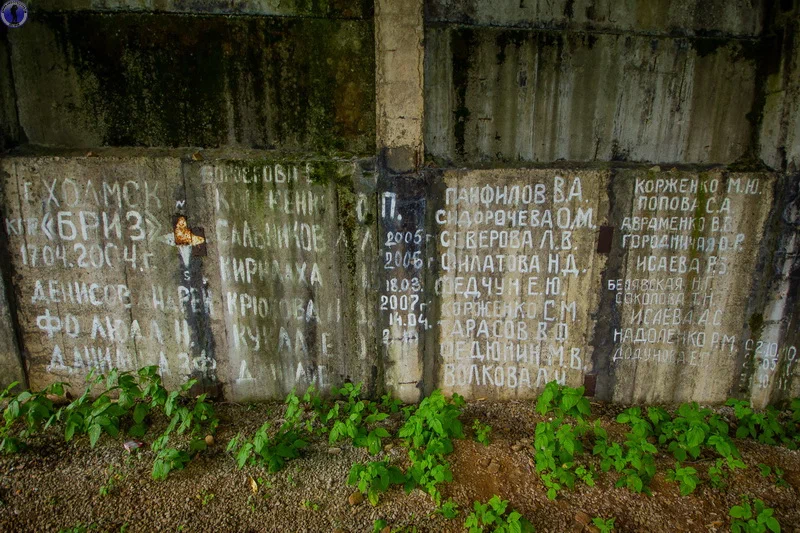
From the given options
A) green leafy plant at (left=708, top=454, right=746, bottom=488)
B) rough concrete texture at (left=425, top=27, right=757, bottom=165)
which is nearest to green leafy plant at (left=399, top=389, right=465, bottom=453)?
Result: green leafy plant at (left=708, top=454, right=746, bottom=488)

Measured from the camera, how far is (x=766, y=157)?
11.8ft

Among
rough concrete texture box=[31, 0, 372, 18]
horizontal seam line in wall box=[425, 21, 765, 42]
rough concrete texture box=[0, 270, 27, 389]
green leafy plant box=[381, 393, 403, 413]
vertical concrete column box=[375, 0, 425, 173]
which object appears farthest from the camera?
green leafy plant box=[381, 393, 403, 413]

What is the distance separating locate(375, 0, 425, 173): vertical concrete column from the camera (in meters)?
3.25

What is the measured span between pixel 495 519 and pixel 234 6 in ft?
13.1

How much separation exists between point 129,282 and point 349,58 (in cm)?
249

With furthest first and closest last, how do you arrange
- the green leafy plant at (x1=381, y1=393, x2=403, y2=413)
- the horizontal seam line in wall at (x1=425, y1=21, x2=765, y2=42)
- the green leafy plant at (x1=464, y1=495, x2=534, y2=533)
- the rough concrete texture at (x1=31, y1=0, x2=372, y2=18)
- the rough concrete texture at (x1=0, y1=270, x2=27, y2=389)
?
the green leafy plant at (x1=381, y1=393, x2=403, y2=413), the rough concrete texture at (x1=0, y1=270, x2=27, y2=389), the horizontal seam line in wall at (x1=425, y1=21, x2=765, y2=42), the rough concrete texture at (x1=31, y1=0, x2=372, y2=18), the green leafy plant at (x1=464, y1=495, x2=534, y2=533)

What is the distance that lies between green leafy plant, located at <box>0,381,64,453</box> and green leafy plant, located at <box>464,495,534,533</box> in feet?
9.66

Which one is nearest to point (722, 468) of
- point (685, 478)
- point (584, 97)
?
point (685, 478)

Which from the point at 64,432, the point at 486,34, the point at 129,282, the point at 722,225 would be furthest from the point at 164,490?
the point at 722,225

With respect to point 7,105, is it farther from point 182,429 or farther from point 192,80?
point 182,429

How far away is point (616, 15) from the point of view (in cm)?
349

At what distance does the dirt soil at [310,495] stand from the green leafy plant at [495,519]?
99 millimetres

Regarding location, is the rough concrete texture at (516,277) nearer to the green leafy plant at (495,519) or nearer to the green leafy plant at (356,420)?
the green leafy plant at (356,420)

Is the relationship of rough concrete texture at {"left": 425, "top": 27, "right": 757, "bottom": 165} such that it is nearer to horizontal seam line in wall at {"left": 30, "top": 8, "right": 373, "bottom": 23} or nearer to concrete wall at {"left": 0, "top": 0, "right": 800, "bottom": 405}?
concrete wall at {"left": 0, "top": 0, "right": 800, "bottom": 405}
